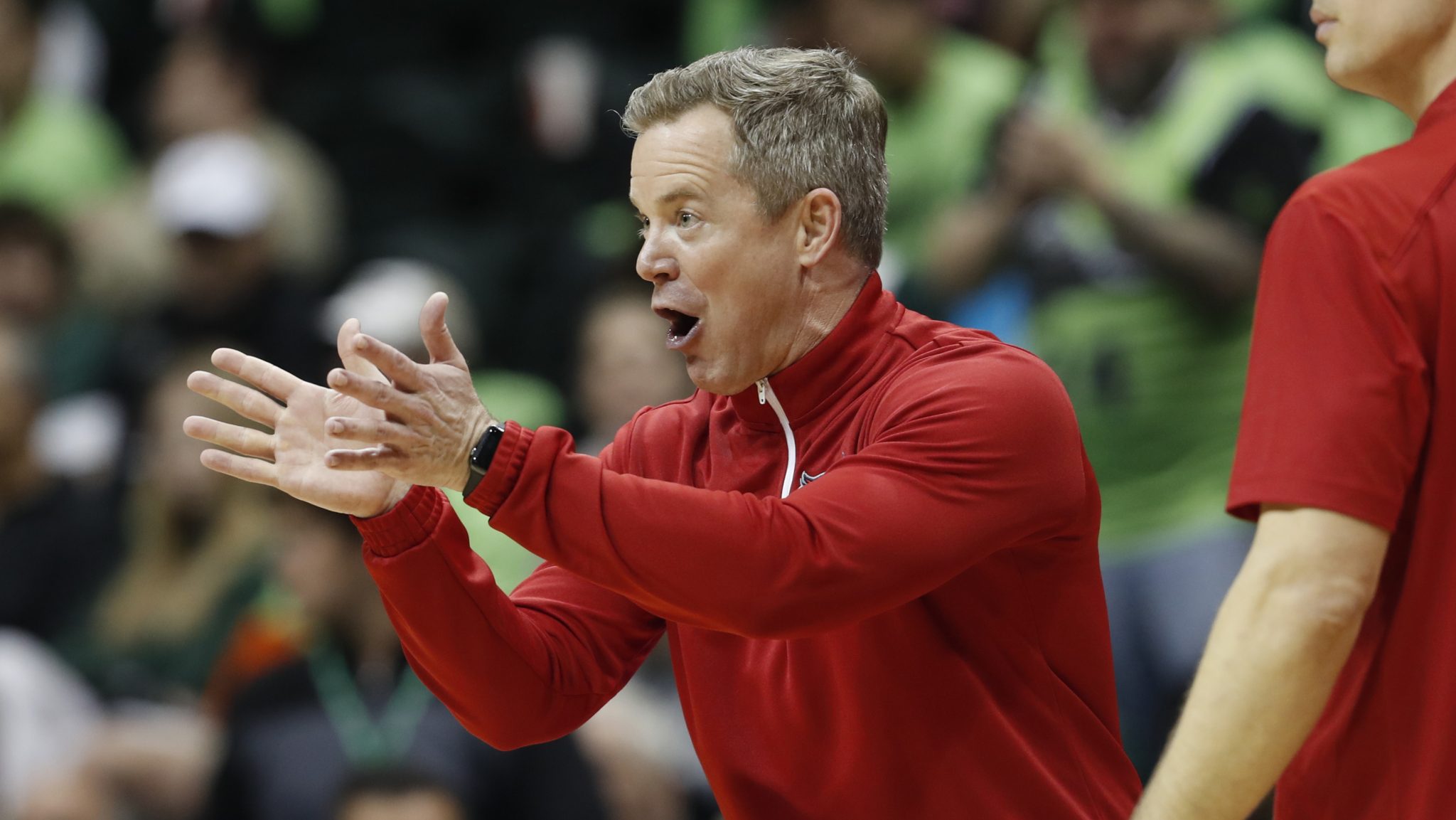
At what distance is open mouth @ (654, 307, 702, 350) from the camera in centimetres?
240

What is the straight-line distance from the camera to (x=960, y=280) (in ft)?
16.2

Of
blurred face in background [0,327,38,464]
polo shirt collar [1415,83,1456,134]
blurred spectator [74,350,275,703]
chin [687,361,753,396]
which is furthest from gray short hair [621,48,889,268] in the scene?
blurred face in background [0,327,38,464]

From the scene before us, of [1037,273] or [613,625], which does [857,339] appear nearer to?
[613,625]

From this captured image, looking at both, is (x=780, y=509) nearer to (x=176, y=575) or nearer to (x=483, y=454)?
(x=483, y=454)

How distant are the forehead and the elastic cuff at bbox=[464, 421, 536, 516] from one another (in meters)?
0.47

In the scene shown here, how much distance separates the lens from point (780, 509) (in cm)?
208

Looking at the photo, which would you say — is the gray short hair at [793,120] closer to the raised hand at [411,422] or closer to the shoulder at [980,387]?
the shoulder at [980,387]

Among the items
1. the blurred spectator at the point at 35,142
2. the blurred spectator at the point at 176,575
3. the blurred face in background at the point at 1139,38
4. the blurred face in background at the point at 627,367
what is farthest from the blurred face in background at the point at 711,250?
the blurred spectator at the point at 35,142

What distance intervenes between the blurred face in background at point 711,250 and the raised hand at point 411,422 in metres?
0.39

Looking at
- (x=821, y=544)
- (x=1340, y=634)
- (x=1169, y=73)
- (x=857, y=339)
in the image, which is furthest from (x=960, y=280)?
(x=1340, y=634)

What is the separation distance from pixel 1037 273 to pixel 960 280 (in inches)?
11.8

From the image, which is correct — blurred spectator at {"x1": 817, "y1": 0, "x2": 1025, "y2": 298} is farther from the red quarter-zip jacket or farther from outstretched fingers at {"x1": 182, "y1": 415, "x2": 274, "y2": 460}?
outstretched fingers at {"x1": 182, "y1": 415, "x2": 274, "y2": 460}

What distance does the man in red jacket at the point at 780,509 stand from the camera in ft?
6.73

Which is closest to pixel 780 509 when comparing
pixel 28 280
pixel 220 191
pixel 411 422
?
pixel 411 422
